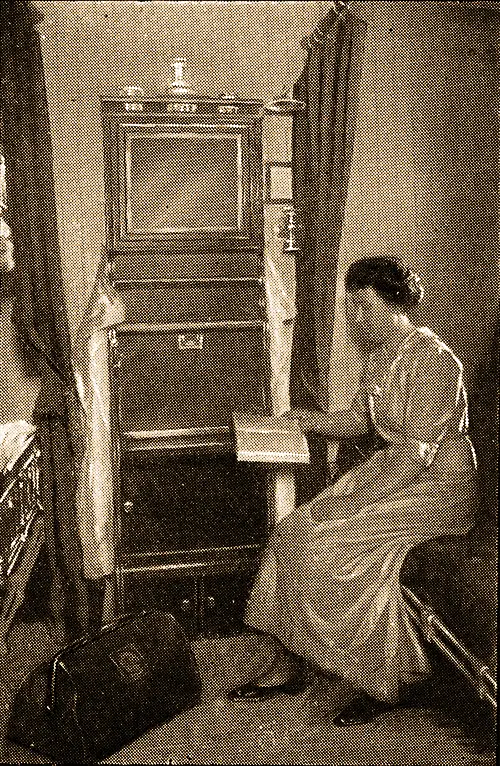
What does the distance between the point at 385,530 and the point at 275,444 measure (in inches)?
20.8

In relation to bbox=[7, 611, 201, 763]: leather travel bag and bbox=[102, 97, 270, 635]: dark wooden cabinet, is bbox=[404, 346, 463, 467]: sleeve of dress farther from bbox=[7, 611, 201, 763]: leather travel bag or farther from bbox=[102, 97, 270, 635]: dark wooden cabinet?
bbox=[7, 611, 201, 763]: leather travel bag

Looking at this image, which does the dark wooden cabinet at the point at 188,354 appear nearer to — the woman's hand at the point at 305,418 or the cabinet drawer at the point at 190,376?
the cabinet drawer at the point at 190,376

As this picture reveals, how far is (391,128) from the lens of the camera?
10.6 ft

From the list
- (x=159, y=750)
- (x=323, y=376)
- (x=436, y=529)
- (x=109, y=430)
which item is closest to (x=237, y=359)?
(x=323, y=376)

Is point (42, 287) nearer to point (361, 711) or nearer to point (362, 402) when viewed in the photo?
point (362, 402)

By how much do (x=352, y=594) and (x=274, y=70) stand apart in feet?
7.56

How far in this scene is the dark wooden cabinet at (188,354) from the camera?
2873 millimetres

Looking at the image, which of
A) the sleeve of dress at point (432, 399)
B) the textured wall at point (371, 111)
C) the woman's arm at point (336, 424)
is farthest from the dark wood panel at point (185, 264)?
the sleeve of dress at point (432, 399)

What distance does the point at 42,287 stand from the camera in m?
2.71

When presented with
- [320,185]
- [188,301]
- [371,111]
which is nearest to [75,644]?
[188,301]

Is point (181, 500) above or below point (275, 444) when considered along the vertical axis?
below

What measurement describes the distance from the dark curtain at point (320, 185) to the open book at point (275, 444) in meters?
0.08

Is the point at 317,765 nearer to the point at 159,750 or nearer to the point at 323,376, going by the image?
the point at 159,750

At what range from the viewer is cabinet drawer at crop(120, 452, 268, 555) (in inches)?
117
